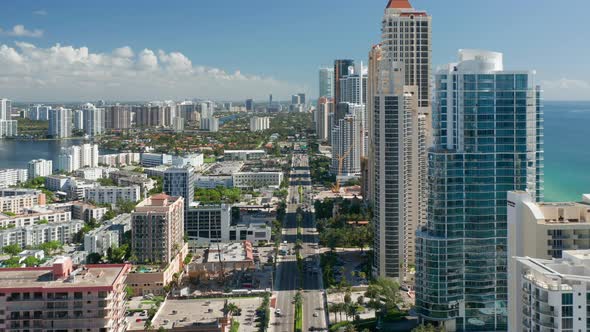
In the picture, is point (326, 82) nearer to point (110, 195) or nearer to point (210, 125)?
point (210, 125)

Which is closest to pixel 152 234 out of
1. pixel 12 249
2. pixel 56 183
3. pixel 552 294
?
pixel 12 249

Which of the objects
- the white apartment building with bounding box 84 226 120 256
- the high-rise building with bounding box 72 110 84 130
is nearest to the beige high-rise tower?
the white apartment building with bounding box 84 226 120 256

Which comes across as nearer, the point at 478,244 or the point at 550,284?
the point at 550,284

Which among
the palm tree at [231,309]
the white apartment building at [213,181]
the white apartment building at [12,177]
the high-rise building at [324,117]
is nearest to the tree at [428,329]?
the palm tree at [231,309]

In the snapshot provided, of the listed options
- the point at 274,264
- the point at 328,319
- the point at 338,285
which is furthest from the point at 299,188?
the point at 328,319

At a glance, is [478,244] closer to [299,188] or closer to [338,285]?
[338,285]

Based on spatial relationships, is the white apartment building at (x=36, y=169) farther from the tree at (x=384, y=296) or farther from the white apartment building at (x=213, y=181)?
the tree at (x=384, y=296)
